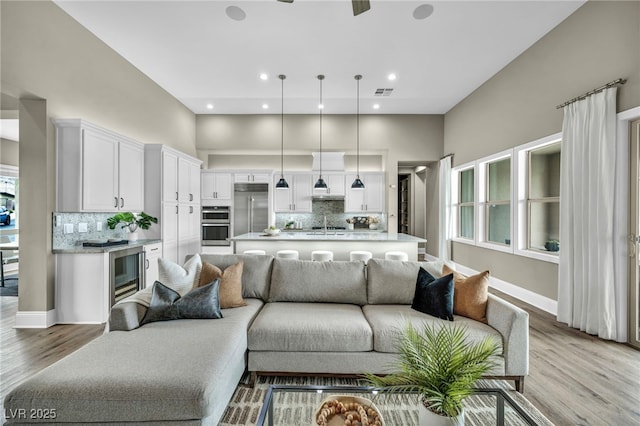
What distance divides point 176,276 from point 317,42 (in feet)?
11.4

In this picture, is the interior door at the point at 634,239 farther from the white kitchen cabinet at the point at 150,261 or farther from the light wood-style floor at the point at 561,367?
the white kitchen cabinet at the point at 150,261

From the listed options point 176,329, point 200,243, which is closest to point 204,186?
point 200,243

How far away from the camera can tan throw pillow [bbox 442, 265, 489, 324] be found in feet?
7.83

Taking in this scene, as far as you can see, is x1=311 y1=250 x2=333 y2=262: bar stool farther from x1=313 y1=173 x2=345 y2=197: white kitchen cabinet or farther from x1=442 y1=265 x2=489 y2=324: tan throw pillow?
x1=313 y1=173 x2=345 y2=197: white kitchen cabinet

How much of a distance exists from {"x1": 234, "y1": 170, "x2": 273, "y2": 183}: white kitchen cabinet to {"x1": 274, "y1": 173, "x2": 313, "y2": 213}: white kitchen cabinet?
329 mm

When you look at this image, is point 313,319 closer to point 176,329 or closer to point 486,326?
point 176,329

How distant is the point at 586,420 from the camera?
1.90 m

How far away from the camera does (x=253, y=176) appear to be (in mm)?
6961

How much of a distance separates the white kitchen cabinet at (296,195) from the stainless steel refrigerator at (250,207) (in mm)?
392

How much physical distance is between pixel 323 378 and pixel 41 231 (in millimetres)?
3486

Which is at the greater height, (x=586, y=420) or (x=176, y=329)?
(x=176, y=329)

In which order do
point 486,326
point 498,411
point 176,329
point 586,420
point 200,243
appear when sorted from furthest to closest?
point 200,243 < point 486,326 < point 176,329 < point 586,420 < point 498,411

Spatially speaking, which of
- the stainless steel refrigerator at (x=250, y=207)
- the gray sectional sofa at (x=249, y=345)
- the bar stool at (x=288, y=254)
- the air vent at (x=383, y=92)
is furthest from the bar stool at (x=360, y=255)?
the air vent at (x=383, y=92)

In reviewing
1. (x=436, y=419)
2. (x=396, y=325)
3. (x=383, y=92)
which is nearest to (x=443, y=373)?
(x=436, y=419)
